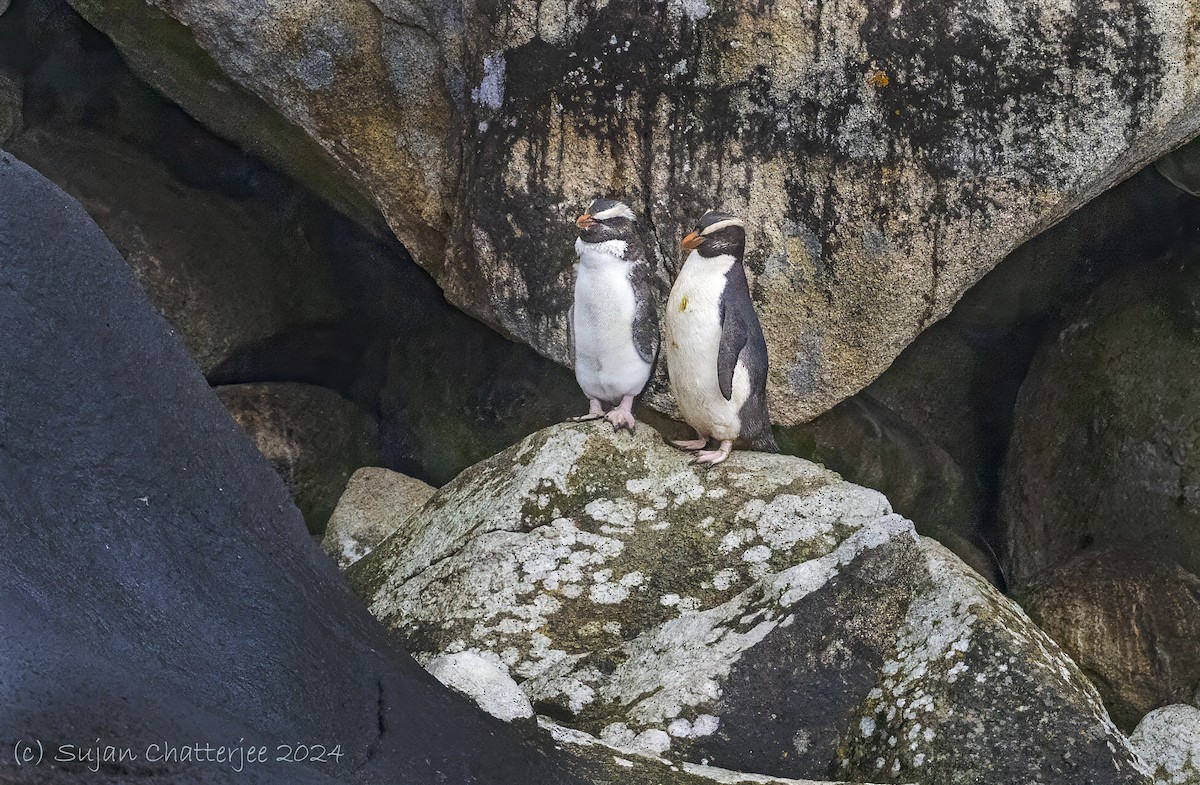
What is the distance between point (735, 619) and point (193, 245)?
15.1ft

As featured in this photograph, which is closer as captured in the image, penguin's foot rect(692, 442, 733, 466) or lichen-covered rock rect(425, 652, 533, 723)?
lichen-covered rock rect(425, 652, 533, 723)

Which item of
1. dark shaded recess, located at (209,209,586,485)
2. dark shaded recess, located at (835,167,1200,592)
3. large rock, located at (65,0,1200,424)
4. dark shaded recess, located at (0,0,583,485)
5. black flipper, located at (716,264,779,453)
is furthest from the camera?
dark shaded recess, located at (209,209,586,485)

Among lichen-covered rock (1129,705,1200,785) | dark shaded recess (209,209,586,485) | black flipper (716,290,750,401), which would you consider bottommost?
lichen-covered rock (1129,705,1200,785)

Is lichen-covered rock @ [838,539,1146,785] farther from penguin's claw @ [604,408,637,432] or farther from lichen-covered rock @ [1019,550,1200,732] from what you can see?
lichen-covered rock @ [1019,550,1200,732]

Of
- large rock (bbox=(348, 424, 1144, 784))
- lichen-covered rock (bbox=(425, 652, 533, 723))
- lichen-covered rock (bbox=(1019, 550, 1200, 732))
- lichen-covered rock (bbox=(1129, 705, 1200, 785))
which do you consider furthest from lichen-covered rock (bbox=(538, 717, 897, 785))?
lichen-covered rock (bbox=(1019, 550, 1200, 732))

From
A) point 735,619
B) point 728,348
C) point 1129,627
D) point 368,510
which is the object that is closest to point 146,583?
point 735,619

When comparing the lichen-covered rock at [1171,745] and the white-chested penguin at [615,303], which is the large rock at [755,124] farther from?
the lichen-covered rock at [1171,745]

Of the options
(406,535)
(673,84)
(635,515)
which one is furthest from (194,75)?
(635,515)

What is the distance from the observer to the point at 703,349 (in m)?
4.82

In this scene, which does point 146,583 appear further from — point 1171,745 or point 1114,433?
point 1114,433

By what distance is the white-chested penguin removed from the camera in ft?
16.4

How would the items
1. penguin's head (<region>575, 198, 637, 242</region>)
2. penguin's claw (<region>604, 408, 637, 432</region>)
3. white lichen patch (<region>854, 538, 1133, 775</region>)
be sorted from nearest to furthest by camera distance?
white lichen patch (<region>854, 538, 1133, 775</region>) < penguin's claw (<region>604, 408, 637, 432</region>) < penguin's head (<region>575, 198, 637, 242</region>)

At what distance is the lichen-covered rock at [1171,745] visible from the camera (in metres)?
4.53

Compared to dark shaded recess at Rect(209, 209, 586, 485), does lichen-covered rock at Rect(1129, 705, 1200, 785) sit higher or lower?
lower
